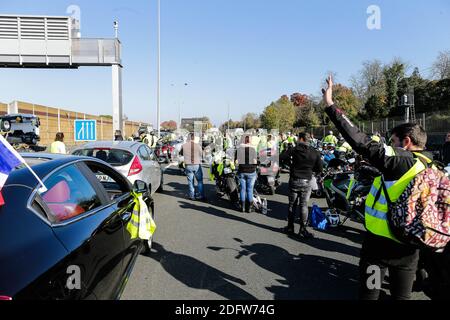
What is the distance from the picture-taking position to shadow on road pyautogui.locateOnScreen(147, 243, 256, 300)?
13.3 feet

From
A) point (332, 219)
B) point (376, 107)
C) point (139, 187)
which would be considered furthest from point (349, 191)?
point (376, 107)

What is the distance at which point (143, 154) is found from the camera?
9336 millimetres

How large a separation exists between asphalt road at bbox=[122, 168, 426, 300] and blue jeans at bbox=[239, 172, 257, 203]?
0.49 meters

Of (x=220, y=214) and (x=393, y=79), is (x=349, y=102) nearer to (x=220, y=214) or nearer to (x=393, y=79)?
(x=393, y=79)

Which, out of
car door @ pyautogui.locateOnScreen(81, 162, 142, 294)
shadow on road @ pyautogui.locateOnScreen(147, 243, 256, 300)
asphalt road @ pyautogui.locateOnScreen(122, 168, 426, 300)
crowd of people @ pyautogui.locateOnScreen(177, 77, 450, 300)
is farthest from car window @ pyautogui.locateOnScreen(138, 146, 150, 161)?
crowd of people @ pyautogui.locateOnScreen(177, 77, 450, 300)

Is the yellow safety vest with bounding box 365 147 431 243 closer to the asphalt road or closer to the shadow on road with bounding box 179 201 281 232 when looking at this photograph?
the asphalt road

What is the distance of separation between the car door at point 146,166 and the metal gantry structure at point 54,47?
14721 mm

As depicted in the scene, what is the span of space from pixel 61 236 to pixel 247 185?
6103 millimetres

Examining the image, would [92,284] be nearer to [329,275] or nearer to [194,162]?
[329,275]

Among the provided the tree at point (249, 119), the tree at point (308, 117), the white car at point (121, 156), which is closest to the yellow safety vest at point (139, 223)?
the white car at point (121, 156)

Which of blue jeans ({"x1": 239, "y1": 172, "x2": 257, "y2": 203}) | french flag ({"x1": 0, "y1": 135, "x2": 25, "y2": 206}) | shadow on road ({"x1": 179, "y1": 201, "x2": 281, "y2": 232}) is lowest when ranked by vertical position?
shadow on road ({"x1": 179, "y1": 201, "x2": 281, "y2": 232})

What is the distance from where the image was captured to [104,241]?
2.92 m
